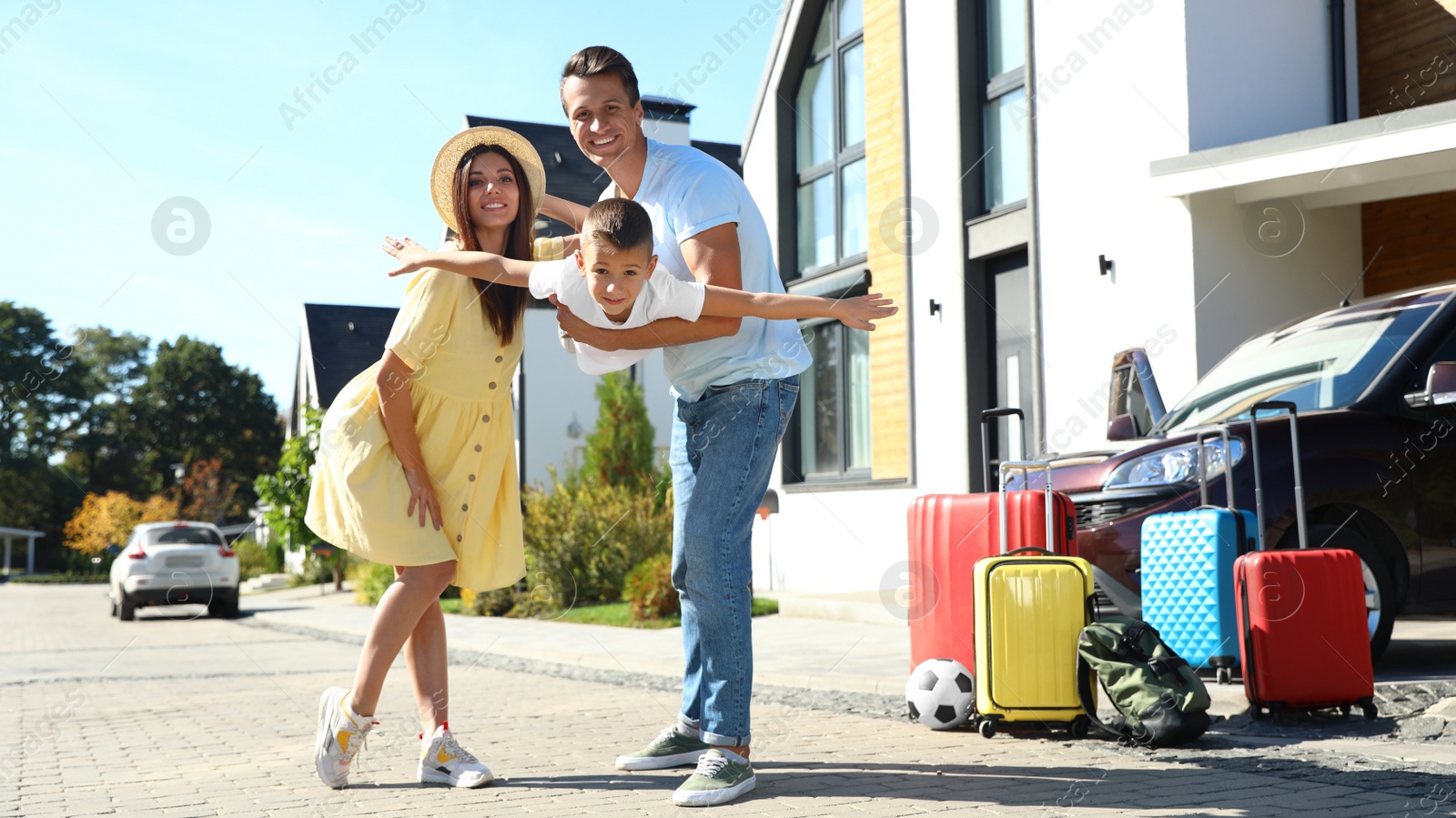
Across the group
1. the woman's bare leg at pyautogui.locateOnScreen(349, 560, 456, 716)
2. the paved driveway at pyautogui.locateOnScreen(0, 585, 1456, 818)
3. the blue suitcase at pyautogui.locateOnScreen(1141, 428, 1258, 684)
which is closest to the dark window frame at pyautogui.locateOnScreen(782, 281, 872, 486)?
the paved driveway at pyautogui.locateOnScreen(0, 585, 1456, 818)

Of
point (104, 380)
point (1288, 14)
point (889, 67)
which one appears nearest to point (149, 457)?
point (104, 380)

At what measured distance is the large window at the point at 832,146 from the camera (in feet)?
48.3

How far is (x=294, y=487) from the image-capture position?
20609 millimetres

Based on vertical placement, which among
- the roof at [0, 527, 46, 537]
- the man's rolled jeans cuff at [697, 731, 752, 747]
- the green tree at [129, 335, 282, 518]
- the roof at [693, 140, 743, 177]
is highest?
the roof at [693, 140, 743, 177]

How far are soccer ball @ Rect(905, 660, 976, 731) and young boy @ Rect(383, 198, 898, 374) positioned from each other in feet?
6.54

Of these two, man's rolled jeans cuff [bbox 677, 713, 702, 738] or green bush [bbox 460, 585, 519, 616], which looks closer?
man's rolled jeans cuff [bbox 677, 713, 702, 738]

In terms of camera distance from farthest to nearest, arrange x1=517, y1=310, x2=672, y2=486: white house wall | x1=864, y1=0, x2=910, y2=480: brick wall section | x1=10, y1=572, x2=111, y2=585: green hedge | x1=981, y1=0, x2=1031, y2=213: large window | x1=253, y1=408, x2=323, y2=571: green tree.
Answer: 1. x1=10, y1=572, x2=111, y2=585: green hedge
2. x1=517, y1=310, x2=672, y2=486: white house wall
3. x1=253, y1=408, x2=323, y2=571: green tree
4. x1=864, y1=0, x2=910, y2=480: brick wall section
5. x1=981, y1=0, x2=1031, y2=213: large window

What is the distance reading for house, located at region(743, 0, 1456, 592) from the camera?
31.2 feet

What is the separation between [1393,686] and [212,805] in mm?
4685

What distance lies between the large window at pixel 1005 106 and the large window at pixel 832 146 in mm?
2237

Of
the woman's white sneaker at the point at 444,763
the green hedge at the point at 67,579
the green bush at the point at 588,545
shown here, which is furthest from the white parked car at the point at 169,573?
the green hedge at the point at 67,579

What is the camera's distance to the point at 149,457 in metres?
61.9

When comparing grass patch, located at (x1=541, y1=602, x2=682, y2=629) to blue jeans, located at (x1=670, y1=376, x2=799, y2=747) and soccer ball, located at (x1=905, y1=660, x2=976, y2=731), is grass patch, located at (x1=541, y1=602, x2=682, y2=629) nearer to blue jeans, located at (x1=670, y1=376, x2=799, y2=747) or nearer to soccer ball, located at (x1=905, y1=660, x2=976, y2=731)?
soccer ball, located at (x1=905, y1=660, x2=976, y2=731)

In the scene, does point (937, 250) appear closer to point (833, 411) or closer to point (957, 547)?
point (833, 411)
